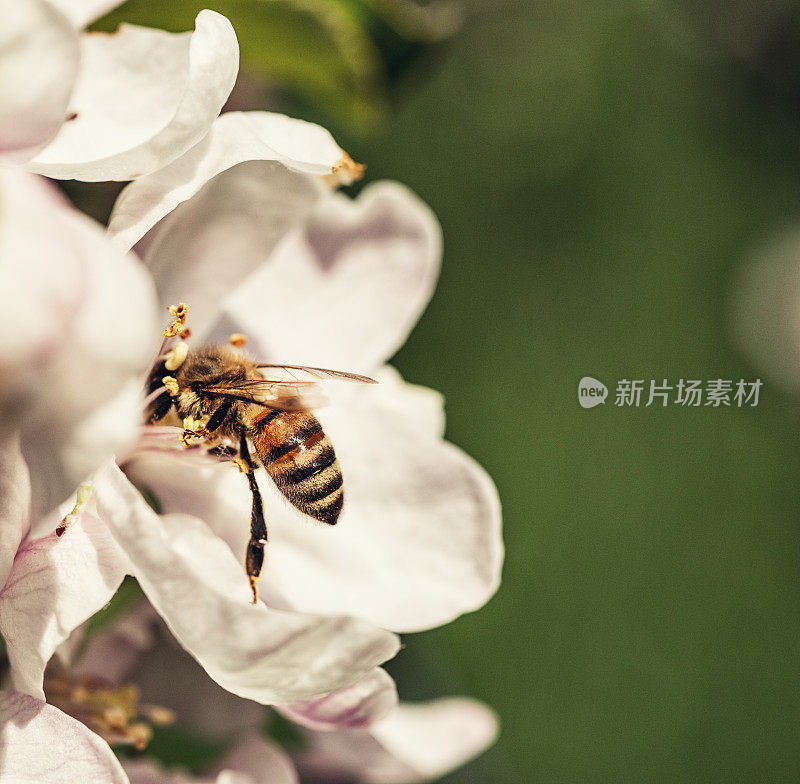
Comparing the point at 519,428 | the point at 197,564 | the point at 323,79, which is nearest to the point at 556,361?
the point at 519,428

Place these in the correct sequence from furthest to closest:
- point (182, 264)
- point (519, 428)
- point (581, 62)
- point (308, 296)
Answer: point (581, 62)
point (519, 428)
point (308, 296)
point (182, 264)

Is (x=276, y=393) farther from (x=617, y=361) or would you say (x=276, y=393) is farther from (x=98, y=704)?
(x=617, y=361)

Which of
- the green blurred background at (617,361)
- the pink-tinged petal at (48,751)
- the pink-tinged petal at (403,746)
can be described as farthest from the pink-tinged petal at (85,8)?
the green blurred background at (617,361)

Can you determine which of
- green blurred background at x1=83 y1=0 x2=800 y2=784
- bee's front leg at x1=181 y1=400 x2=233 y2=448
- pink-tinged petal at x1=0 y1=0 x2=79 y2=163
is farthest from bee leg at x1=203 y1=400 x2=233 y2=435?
green blurred background at x1=83 y1=0 x2=800 y2=784

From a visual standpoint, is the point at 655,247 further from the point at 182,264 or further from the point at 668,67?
the point at 182,264

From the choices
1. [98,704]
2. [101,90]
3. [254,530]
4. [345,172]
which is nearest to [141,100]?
[101,90]

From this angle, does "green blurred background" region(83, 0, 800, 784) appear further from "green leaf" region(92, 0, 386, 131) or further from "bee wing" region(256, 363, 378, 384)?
"bee wing" region(256, 363, 378, 384)
